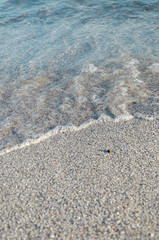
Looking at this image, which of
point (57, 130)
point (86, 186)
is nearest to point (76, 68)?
point (57, 130)

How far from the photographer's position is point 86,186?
2.28 m

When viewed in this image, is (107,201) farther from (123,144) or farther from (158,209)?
(123,144)

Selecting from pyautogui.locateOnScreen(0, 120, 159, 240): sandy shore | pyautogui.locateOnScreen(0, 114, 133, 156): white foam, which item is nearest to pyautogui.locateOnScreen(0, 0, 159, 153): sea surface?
pyautogui.locateOnScreen(0, 114, 133, 156): white foam

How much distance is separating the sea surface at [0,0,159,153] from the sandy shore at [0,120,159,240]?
1.20ft

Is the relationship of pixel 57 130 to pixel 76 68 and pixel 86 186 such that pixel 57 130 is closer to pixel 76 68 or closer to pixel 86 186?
pixel 86 186

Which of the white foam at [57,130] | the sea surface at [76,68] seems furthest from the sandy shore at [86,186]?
the sea surface at [76,68]

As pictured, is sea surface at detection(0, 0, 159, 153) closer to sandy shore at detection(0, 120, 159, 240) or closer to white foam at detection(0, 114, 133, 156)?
white foam at detection(0, 114, 133, 156)

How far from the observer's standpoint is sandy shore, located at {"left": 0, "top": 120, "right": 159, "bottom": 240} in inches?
75.5

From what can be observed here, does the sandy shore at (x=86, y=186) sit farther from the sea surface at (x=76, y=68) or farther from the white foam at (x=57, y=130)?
the sea surface at (x=76, y=68)

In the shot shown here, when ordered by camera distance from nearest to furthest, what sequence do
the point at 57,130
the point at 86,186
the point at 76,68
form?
1. the point at 86,186
2. the point at 57,130
3. the point at 76,68

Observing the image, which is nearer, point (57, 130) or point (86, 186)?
point (86, 186)

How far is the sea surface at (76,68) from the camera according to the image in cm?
338

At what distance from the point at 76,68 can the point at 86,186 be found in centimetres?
293

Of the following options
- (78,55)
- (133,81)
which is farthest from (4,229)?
(78,55)
